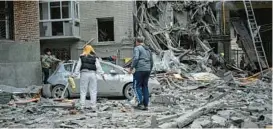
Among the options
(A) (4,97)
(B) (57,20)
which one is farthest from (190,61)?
(A) (4,97)

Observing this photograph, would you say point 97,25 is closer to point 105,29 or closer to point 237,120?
point 105,29

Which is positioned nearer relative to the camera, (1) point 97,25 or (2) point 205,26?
(1) point 97,25

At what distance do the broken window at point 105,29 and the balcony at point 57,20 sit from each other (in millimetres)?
2092

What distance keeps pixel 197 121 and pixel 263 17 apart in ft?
77.7

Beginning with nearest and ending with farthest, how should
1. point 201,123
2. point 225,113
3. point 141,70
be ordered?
point 201,123 < point 225,113 < point 141,70

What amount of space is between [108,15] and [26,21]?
11.0 meters

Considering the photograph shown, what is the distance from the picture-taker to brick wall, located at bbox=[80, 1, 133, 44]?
2811 centimetres

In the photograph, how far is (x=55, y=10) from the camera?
27578mm

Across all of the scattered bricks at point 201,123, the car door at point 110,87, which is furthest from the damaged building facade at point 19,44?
the scattered bricks at point 201,123

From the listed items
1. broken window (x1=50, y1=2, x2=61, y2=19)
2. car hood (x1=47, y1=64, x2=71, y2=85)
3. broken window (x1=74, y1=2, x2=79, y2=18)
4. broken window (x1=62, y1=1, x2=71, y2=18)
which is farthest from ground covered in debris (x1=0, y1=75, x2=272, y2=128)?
broken window (x1=74, y1=2, x2=79, y2=18)

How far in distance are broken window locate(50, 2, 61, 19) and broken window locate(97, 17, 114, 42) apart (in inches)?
108

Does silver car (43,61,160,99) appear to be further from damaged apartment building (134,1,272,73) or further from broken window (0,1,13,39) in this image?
damaged apartment building (134,1,272,73)

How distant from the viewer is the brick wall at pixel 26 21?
57.1 feet

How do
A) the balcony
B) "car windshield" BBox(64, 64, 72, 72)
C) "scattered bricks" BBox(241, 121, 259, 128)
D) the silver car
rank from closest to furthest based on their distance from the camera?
"scattered bricks" BBox(241, 121, 259, 128), the silver car, "car windshield" BBox(64, 64, 72, 72), the balcony
